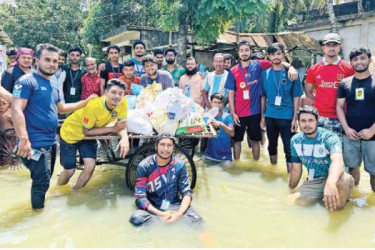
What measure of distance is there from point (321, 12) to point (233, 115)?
1318cm

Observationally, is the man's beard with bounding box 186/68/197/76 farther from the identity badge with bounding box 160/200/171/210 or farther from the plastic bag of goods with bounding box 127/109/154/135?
the identity badge with bounding box 160/200/171/210

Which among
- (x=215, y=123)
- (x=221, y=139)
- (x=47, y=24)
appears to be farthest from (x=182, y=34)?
(x=47, y=24)

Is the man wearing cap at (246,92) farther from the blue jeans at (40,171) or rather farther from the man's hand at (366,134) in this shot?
the blue jeans at (40,171)

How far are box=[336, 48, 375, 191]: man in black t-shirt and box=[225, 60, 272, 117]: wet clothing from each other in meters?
1.46

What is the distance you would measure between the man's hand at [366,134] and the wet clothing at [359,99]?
0.06 metres

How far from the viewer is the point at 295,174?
4.65 meters

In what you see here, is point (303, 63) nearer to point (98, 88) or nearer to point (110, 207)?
point (98, 88)

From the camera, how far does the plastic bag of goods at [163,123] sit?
180 inches

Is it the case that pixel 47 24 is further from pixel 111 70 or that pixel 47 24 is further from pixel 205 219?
pixel 205 219

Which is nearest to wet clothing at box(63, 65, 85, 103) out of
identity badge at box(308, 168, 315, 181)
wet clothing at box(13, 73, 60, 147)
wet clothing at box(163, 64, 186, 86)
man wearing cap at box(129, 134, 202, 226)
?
wet clothing at box(163, 64, 186, 86)

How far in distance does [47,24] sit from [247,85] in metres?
22.3

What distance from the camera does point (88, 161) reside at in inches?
185

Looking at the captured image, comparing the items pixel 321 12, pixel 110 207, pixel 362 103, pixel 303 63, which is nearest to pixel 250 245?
pixel 110 207

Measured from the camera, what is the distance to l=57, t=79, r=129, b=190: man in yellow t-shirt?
4.38 m
